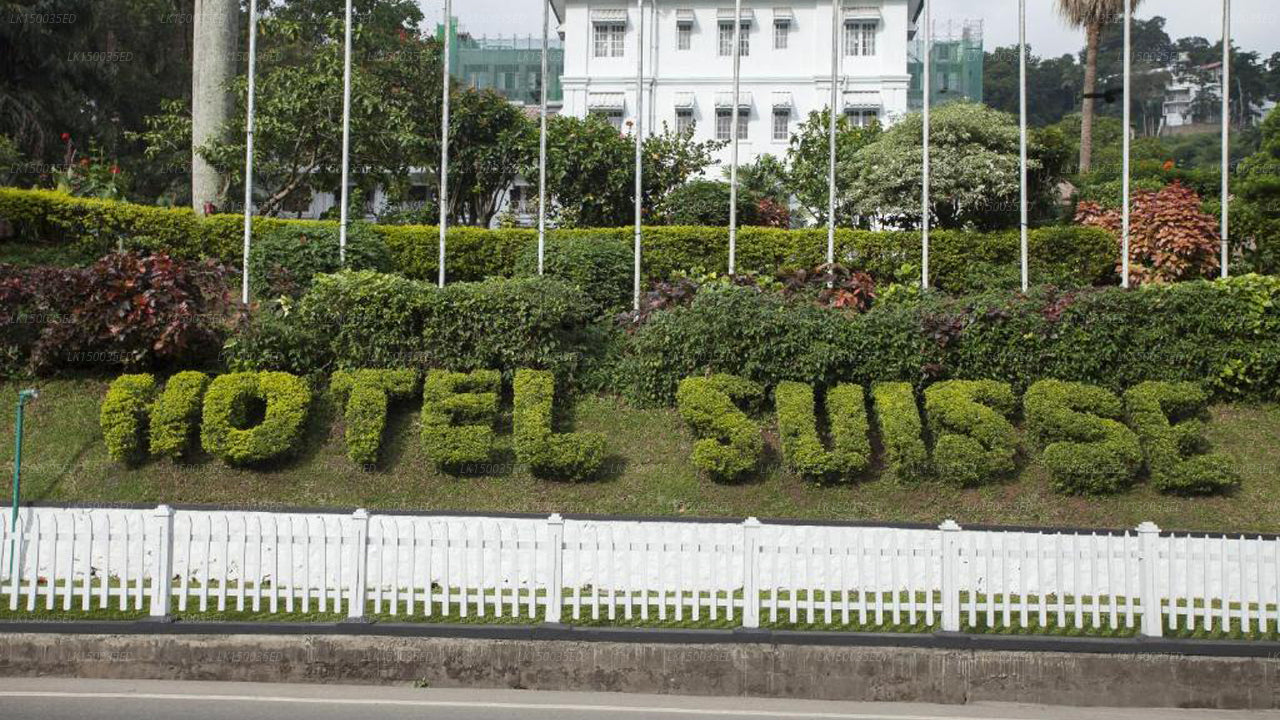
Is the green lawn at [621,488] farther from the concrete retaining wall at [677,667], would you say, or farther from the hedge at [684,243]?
the concrete retaining wall at [677,667]

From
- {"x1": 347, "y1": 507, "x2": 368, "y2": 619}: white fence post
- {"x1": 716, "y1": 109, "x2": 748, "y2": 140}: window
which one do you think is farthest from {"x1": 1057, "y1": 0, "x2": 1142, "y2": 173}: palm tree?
{"x1": 347, "y1": 507, "x2": 368, "y2": 619}: white fence post

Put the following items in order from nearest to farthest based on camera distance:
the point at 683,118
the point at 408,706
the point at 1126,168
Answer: the point at 408,706 < the point at 1126,168 < the point at 683,118

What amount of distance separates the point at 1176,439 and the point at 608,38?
22797 millimetres

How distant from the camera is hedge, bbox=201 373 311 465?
15.4 meters

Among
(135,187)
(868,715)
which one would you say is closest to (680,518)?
(868,715)

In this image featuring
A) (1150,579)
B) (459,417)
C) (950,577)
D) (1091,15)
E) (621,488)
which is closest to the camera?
(1150,579)

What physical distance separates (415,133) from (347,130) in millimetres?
3779

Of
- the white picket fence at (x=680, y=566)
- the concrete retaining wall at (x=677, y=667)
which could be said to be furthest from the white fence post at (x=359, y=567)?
the concrete retaining wall at (x=677, y=667)

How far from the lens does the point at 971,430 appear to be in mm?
15531

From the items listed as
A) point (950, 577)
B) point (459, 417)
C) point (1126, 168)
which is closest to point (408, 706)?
point (950, 577)

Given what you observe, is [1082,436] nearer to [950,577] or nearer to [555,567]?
[950,577]

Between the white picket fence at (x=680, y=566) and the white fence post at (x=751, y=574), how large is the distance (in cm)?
1

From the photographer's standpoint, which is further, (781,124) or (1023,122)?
(781,124)

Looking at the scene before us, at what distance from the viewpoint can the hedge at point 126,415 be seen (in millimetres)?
15445
